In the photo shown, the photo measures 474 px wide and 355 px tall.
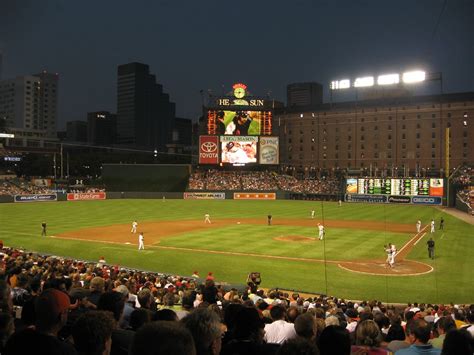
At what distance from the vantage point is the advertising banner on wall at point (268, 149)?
91.8 meters

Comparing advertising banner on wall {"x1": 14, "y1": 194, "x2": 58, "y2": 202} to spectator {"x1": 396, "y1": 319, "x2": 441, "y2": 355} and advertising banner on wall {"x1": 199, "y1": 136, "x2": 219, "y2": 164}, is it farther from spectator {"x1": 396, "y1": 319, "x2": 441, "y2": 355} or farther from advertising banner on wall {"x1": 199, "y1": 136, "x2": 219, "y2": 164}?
spectator {"x1": 396, "y1": 319, "x2": 441, "y2": 355}

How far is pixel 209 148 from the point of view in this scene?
9125cm

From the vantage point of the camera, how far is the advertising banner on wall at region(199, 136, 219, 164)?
91.1 metres

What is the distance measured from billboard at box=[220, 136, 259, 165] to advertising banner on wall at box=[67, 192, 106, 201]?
24230mm

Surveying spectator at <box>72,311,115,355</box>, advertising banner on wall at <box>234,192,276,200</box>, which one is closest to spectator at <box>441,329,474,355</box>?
spectator at <box>72,311,115,355</box>

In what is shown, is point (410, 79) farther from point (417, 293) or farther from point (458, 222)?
point (417, 293)

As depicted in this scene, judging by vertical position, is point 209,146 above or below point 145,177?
above

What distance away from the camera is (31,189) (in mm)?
86125

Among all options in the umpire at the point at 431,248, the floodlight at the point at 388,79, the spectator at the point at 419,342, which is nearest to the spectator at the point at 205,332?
the spectator at the point at 419,342

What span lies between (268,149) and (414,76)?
1568 inches

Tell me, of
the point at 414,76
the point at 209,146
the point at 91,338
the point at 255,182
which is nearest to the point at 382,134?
the point at 414,76

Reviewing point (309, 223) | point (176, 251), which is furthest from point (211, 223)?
point (176, 251)

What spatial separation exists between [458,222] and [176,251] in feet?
113

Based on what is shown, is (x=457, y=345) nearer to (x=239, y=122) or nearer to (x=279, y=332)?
(x=279, y=332)
